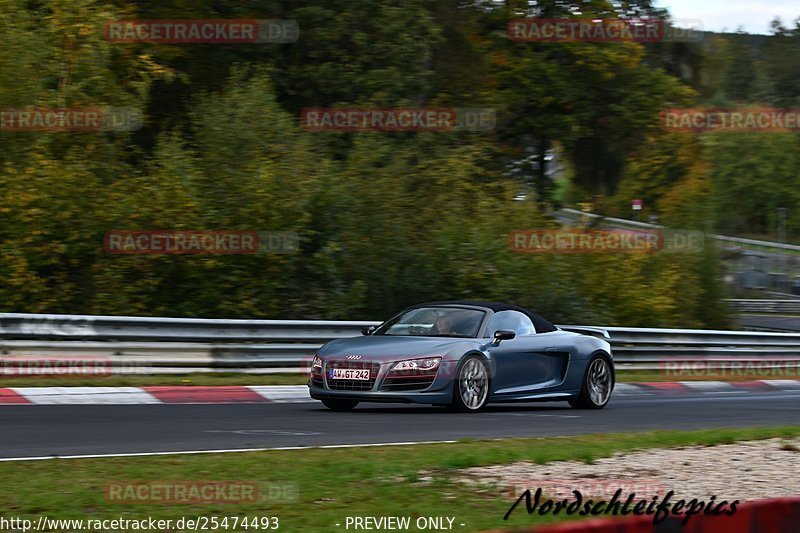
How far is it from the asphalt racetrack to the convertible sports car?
228mm

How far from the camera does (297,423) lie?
37.4 ft

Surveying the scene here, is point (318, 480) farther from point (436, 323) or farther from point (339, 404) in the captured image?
point (436, 323)

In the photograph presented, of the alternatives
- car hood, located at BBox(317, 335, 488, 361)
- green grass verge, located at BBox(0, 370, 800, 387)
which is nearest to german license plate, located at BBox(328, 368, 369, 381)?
car hood, located at BBox(317, 335, 488, 361)

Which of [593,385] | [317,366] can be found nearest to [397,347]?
[317,366]

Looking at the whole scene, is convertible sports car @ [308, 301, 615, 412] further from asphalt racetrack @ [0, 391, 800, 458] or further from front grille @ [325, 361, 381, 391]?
asphalt racetrack @ [0, 391, 800, 458]

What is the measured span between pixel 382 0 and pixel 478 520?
25131mm

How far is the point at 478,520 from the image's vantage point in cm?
613

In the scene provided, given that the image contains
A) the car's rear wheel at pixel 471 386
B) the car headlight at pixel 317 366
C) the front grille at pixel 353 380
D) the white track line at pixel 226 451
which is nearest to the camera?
the white track line at pixel 226 451

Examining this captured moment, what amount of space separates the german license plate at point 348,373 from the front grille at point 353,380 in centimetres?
3

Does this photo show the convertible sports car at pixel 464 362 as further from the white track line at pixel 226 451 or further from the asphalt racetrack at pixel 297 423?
the white track line at pixel 226 451

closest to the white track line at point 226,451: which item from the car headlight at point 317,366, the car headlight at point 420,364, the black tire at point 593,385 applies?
the car headlight at point 420,364

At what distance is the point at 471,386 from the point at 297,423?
2451mm

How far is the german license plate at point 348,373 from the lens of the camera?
12.6m

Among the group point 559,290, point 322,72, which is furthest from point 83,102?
point 559,290
